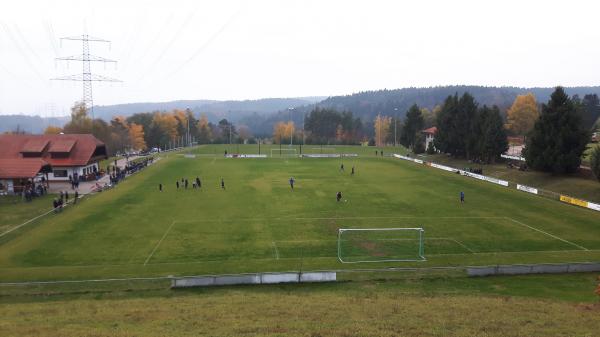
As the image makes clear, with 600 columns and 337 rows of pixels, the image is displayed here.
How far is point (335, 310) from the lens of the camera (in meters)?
18.1

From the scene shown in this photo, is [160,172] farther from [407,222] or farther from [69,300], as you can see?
[69,300]

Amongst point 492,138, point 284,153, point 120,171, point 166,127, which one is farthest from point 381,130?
point 120,171

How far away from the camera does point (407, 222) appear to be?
36406 mm

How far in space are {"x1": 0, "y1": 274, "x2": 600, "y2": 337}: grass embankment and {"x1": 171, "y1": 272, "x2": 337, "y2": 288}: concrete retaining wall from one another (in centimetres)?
43

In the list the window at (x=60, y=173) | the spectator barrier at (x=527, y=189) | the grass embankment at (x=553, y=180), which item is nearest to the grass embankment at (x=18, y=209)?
the window at (x=60, y=173)

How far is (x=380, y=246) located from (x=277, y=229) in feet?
27.2

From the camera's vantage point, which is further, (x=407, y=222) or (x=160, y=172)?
(x=160, y=172)

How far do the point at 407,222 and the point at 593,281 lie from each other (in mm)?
14506

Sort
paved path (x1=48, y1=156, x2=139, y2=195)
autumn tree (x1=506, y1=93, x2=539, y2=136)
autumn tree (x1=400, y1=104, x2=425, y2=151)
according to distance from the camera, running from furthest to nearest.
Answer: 1. autumn tree (x1=400, y1=104, x2=425, y2=151)
2. autumn tree (x1=506, y1=93, x2=539, y2=136)
3. paved path (x1=48, y1=156, x2=139, y2=195)

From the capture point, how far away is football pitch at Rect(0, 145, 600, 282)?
86.5 ft

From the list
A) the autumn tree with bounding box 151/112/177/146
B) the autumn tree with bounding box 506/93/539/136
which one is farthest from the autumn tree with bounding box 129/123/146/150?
the autumn tree with bounding box 506/93/539/136

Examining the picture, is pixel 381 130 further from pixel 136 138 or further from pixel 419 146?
pixel 136 138

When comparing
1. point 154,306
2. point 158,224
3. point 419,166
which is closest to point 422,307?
point 154,306

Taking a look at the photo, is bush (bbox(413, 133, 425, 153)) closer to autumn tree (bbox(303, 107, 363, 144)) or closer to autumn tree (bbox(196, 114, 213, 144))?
autumn tree (bbox(303, 107, 363, 144))
